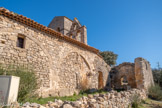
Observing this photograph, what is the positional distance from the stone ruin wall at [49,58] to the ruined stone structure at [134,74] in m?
4.47

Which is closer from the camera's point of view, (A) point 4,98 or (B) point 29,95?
(A) point 4,98

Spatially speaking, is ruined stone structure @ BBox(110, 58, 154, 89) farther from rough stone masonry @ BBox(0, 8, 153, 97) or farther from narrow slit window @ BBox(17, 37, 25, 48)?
narrow slit window @ BBox(17, 37, 25, 48)

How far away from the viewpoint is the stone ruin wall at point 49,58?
5.82 m

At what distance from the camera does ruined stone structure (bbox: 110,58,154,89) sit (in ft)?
37.3

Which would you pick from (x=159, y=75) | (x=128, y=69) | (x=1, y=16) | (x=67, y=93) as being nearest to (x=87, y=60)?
(x=67, y=93)

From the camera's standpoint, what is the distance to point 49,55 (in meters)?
7.40

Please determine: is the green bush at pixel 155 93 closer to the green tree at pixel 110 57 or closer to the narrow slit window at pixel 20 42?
the green tree at pixel 110 57

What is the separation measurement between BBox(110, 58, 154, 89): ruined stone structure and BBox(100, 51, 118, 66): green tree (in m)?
7.69

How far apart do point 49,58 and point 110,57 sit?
657 inches

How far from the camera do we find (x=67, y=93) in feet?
26.5

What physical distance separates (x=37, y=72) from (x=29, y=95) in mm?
1721

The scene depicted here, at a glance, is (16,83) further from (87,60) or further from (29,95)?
(87,60)

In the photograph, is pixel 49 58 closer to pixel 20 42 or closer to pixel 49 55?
pixel 49 55

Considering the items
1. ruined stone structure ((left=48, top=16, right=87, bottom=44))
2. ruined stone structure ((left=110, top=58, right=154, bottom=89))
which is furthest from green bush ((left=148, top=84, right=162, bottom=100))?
ruined stone structure ((left=48, top=16, right=87, bottom=44))
